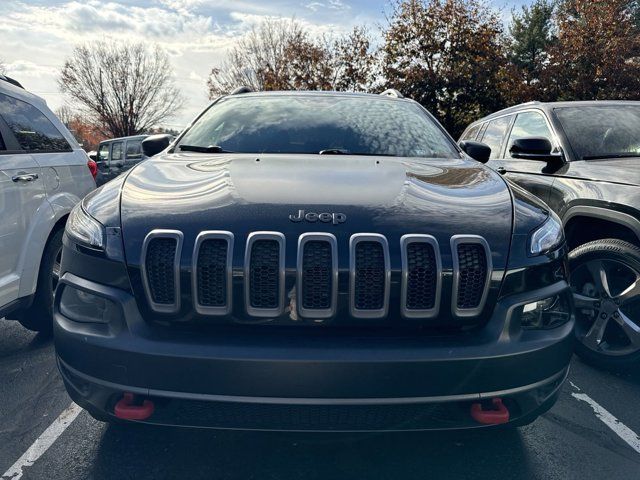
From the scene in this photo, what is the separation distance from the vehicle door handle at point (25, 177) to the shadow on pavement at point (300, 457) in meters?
1.93

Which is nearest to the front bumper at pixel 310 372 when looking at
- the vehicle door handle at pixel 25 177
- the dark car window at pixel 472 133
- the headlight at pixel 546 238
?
the headlight at pixel 546 238

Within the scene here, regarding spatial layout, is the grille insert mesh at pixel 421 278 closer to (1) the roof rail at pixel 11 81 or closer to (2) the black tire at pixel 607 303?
(2) the black tire at pixel 607 303

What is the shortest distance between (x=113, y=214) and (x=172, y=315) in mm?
522

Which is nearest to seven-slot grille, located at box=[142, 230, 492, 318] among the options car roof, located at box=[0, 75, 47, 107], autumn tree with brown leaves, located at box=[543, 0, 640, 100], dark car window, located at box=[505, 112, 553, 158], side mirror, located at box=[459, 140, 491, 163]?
side mirror, located at box=[459, 140, 491, 163]

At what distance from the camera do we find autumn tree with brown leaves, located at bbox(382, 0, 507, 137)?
19.8 meters

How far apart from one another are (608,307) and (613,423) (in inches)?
34.1

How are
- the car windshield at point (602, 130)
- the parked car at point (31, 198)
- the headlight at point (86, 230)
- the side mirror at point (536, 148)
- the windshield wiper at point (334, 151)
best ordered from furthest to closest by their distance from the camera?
the car windshield at point (602, 130) < the side mirror at point (536, 148) < the parked car at point (31, 198) < the windshield wiper at point (334, 151) < the headlight at point (86, 230)

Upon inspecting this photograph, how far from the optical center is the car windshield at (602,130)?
13.2 feet

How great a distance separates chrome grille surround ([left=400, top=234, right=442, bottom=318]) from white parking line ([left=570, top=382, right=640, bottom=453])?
1.52 m

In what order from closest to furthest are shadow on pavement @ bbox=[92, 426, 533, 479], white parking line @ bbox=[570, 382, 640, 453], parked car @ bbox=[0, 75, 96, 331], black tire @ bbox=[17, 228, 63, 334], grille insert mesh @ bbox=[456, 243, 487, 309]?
grille insert mesh @ bbox=[456, 243, 487, 309]
shadow on pavement @ bbox=[92, 426, 533, 479]
white parking line @ bbox=[570, 382, 640, 453]
parked car @ bbox=[0, 75, 96, 331]
black tire @ bbox=[17, 228, 63, 334]

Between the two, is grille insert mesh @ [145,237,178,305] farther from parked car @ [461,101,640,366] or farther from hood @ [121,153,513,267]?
parked car @ [461,101,640,366]

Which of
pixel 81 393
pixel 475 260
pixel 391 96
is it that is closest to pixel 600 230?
pixel 391 96

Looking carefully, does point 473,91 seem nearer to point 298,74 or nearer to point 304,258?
point 298,74

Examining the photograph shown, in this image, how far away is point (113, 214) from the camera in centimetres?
213
